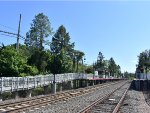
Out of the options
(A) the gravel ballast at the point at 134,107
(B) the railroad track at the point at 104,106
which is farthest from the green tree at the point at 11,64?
(A) the gravel ballast at the point at 134,107

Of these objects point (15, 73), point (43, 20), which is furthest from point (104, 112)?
point (43, 20)

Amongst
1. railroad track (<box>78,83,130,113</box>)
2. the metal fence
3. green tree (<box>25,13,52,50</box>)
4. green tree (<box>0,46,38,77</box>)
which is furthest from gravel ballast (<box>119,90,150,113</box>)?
green tree (<box>25,13,52,50</box>)

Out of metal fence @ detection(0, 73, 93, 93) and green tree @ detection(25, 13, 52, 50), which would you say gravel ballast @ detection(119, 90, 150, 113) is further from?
green tree @ detection(25, 13, 52, 50)

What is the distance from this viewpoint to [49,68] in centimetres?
7375

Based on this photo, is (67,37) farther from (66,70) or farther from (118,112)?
(118,112)

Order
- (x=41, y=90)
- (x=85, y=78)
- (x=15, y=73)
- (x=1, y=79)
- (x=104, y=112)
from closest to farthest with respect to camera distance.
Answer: (x=104, y=112), (x=1, y=79), (x=15, y=73), (x=41, y=90), (x=85, y=78)

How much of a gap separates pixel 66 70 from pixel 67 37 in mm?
65305

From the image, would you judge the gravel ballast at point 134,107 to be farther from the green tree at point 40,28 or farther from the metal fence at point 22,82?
the green tree at point 40,28

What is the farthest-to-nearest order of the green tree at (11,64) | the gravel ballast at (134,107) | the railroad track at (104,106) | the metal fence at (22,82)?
1. the green tree at (11,64)
2. the metal fence at (22,82)
3. the gravel ballast at (134,107)
4. the railroad track at (104,106)

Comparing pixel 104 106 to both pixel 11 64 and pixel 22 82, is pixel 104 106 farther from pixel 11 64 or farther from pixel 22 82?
pixel 11 64

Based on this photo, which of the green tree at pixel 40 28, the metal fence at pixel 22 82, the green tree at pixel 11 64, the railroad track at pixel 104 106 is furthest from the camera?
the green tree at pixel 40 28

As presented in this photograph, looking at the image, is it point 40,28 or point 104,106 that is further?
point 40,28

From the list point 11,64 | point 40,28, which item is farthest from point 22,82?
point 40,28

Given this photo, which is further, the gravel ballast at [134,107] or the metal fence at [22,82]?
the metal fence at [22,82]
